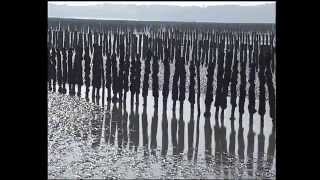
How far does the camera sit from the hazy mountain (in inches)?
5049

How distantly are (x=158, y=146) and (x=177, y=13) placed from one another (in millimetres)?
146385

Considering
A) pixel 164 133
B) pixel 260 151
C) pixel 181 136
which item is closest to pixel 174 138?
pixel 181 136

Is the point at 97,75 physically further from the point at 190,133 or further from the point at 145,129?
the point at 190,133

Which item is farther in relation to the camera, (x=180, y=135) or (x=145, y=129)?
(x=145, y=129)

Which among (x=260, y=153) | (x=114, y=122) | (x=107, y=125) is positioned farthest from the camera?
(x=114, y=122)

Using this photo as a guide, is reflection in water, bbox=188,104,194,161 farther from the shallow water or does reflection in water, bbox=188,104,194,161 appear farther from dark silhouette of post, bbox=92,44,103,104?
dark silhouette of post, bbox=92,44,103,104

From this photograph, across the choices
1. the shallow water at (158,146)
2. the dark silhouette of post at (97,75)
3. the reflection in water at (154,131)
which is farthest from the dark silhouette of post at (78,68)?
the reflection in water at (154,131)

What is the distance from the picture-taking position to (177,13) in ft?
497

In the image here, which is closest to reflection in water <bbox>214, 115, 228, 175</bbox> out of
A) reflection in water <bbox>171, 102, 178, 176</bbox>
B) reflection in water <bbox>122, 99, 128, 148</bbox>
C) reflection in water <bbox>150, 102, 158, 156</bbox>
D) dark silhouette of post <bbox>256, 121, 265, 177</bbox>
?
dark silhouette of post <bbox>256, 121, 265, 177</bbox>

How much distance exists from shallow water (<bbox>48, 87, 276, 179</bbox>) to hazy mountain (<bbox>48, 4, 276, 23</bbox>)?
10593cm

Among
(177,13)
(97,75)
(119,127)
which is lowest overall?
(119,127)

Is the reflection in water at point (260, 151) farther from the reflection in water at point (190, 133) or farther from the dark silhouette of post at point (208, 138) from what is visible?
the reflection in water at point (190, 133)

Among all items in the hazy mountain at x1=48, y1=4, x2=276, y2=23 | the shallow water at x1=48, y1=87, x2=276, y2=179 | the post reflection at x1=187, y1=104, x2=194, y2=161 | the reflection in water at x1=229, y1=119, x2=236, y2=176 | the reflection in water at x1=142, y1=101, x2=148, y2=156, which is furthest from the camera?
the hazy mountain at x1=48, y1=4, x2=276, y2=23
